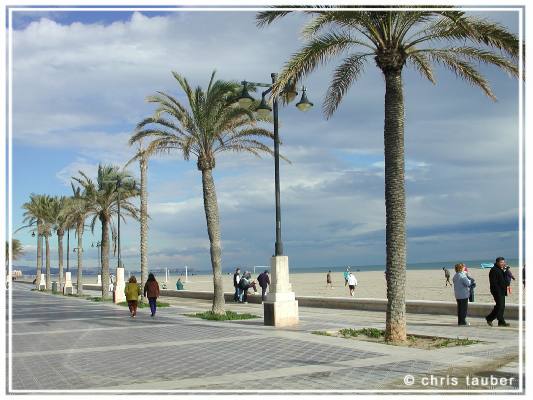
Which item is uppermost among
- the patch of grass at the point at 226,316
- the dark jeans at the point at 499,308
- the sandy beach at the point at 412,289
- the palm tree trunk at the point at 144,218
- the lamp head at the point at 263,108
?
the lamp head at the point at 263,108

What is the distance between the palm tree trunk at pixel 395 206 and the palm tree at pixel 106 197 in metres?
24.4

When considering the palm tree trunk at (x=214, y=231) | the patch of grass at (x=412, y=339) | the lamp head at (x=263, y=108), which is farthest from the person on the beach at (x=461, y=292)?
the palm tree trunk at (x=214, y=231)

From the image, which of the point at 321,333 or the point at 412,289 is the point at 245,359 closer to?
the point at 321,333

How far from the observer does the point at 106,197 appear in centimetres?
3534

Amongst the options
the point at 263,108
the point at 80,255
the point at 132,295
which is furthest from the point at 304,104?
the point at 80,255

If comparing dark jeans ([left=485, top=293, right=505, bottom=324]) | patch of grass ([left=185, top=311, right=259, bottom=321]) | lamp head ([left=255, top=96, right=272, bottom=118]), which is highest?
lamp head ([left=255, top=96, right=272, bottom=118])

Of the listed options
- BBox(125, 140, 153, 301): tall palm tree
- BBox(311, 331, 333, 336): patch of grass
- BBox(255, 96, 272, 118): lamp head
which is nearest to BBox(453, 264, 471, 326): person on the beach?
BBox(311, 331, 333, 336): patch of grass

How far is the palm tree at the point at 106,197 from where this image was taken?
3484 cm

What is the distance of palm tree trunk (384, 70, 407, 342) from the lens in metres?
12.3

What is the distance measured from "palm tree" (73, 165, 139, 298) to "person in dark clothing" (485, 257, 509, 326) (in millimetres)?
24651

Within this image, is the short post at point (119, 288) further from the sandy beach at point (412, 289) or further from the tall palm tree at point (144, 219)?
the sandy beach at point (412, 289)

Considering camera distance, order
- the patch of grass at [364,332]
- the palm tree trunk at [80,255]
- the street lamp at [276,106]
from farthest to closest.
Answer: the palm tree trunk at [80,255]
the street lamp at [276,106]
the patch of grass at [364,332]

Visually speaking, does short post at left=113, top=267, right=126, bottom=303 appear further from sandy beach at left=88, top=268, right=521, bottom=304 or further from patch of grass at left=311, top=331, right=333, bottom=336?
patch of grass at left=311, top=331, right=333, bottom=336

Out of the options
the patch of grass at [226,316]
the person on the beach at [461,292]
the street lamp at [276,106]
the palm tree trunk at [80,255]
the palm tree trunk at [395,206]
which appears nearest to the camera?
the palm tree trunk at [395,206]
